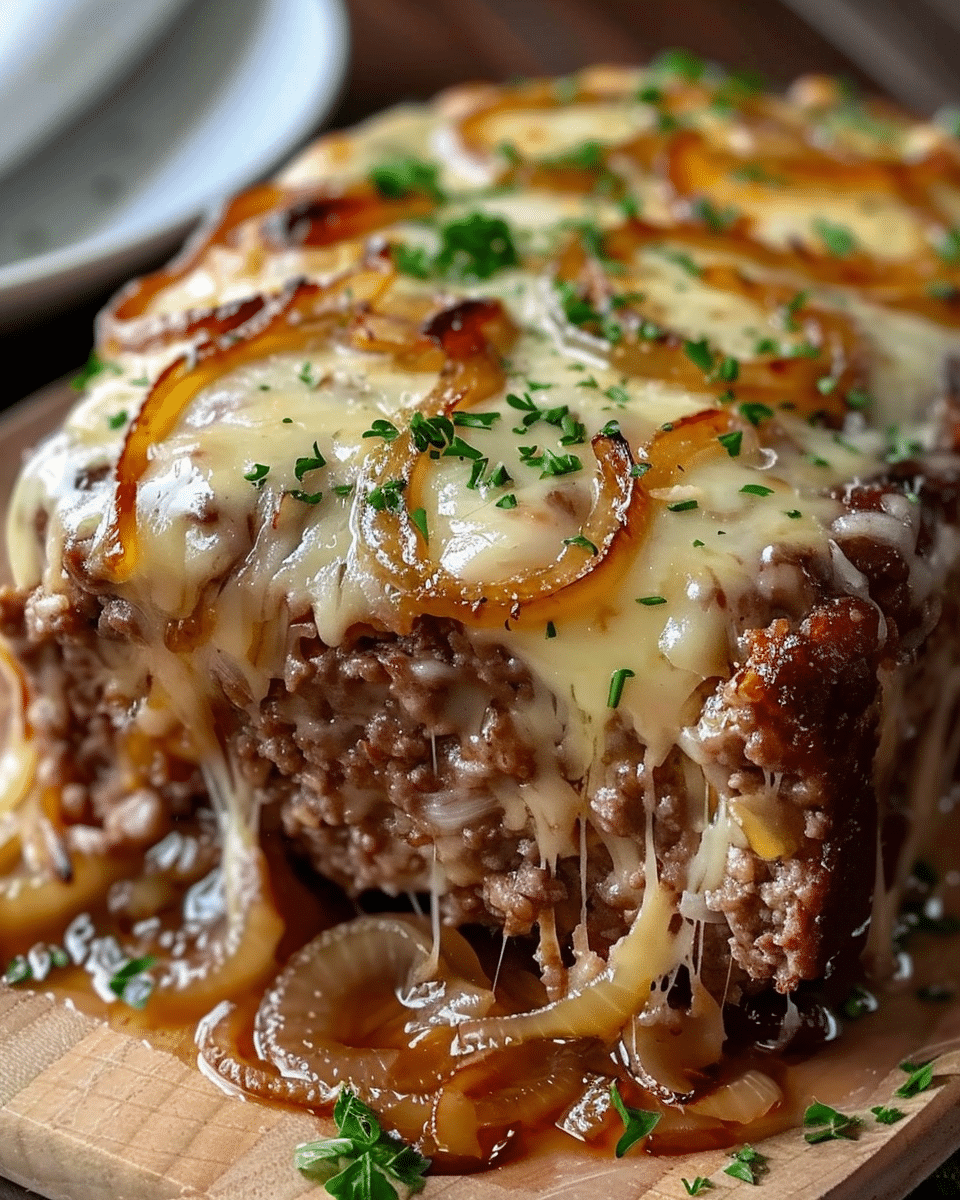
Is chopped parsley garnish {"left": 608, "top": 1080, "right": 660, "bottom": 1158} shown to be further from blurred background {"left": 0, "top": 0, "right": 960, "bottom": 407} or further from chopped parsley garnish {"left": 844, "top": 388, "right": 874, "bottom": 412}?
blurred background {"left": 0, "top": 0, "right": 960, "bottom": 407}

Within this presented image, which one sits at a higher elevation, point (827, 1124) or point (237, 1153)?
point (237, 1153)

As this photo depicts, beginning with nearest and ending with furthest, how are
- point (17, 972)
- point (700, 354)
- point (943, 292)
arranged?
point (17, 972), point (700, 354), point (943, 292)

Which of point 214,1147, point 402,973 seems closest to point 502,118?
point 402,973

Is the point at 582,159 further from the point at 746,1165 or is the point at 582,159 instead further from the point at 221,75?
the point at 746,1165

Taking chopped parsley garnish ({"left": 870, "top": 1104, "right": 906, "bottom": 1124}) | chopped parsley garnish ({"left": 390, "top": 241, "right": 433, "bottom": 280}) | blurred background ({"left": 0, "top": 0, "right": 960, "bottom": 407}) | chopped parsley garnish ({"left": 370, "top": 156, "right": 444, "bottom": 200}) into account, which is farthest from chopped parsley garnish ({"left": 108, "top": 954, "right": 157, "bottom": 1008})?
blurred background ({"left": 0, "top": 0, "right": 960, "bottom": 407})

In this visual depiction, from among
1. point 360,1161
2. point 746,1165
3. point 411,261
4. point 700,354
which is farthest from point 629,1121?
point 411,261

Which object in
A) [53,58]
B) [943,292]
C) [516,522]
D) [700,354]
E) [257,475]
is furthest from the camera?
[53,58]

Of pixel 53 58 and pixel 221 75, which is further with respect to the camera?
pixel 221 75
